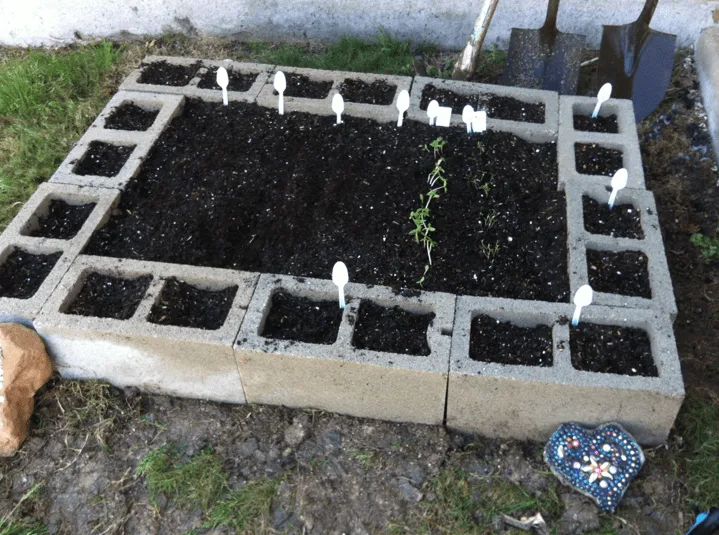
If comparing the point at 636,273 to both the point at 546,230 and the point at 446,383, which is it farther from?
the point at 446,383

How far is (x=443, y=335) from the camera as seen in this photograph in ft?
7.67

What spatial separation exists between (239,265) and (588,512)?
161cm

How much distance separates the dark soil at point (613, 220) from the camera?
275cm

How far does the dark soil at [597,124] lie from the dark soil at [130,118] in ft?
7.28

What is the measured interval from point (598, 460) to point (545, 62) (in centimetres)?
252

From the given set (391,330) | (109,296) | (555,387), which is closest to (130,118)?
(109,296)

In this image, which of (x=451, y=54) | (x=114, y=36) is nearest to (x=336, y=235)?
(x=451, y=54)

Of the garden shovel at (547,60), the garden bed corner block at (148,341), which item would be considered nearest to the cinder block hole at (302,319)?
the garden bed corner block at (148,341)

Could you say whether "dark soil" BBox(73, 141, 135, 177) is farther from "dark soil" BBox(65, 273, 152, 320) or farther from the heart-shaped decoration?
the heart-shaped decoration

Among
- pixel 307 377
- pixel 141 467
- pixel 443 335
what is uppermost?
pixel 443 335

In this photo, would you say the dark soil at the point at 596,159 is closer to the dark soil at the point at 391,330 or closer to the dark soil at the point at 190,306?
the dark soil at the point at 391,330

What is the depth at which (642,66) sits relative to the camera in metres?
3.84

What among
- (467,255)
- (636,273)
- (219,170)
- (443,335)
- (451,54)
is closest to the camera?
(443,335)

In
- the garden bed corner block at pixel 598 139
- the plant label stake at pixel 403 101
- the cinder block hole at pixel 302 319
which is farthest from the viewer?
the plant label stake at pixel 403 101
